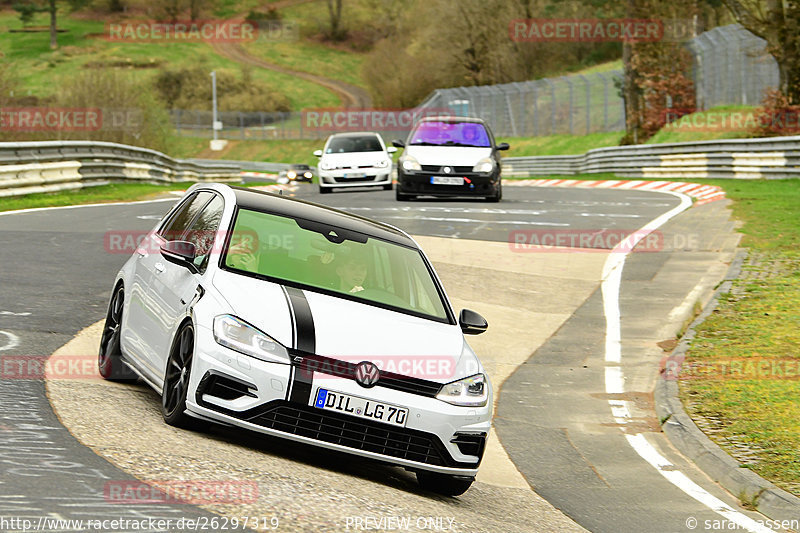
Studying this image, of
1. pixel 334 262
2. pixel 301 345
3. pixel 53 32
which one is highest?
pixel 53 32

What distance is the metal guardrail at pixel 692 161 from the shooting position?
29.9 metres

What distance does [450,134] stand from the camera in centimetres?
2425

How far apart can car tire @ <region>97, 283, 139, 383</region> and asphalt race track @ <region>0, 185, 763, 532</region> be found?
10.7 inches

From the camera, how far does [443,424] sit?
6645 mm

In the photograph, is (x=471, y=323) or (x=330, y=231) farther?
(x=330, y=231)

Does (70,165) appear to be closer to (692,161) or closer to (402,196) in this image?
(402,196)

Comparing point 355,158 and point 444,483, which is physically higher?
point 355,158

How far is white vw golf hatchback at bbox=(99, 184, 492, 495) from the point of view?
6.44 metres

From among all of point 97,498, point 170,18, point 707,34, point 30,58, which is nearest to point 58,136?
point 707,34

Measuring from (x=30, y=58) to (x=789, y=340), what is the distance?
416 feet

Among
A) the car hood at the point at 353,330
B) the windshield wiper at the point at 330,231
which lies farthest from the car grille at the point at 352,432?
the windshield wiper at the point at 330,231

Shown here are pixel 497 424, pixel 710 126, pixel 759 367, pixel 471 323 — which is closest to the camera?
pixel 471 323

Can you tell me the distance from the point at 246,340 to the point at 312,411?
22.1 inches

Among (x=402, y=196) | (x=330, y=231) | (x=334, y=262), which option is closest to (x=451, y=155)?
(x=402, y=196)
